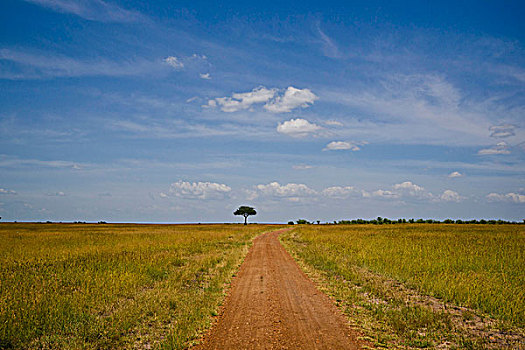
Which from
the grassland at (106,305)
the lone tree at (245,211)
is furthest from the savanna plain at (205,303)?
the lone tree at (245,211)

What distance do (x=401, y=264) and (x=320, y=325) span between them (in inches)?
425

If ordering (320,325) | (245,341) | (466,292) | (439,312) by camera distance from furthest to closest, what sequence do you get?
(466,292)
(439,312)
(320,325)
(245,341)

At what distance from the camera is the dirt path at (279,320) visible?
270 inches

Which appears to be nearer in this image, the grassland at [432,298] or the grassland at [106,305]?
the grassland at [106,305]

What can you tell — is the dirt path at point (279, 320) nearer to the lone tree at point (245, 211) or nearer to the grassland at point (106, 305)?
the grassland at point (106, 305)

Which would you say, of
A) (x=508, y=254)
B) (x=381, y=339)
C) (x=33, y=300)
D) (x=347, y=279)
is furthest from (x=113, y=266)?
(x=508, y=254)

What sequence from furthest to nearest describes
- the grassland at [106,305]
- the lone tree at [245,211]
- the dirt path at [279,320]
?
the lone tree at [245,211] → the grassland at [106,305] → the dirt path at [279,320]

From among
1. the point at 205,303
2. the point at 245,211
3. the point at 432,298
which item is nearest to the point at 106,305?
the point at 205,303

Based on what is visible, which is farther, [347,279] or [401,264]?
[401,264]

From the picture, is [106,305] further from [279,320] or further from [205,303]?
[279,320]

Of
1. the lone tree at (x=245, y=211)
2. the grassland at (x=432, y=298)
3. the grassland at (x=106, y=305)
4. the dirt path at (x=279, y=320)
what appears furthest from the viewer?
the lone tree at (x=245, y=211)

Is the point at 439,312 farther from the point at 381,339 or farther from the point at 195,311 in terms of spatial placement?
the point at 195,311

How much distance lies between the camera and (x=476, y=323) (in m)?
8.70

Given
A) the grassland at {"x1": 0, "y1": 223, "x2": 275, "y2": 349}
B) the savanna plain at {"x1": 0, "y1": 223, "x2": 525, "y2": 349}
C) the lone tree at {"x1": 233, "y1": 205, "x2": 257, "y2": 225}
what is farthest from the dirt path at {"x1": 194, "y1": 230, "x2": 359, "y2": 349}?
the lone tree at {"x1": 233, "y1": 205, "x2": 257, "y2": 225}
